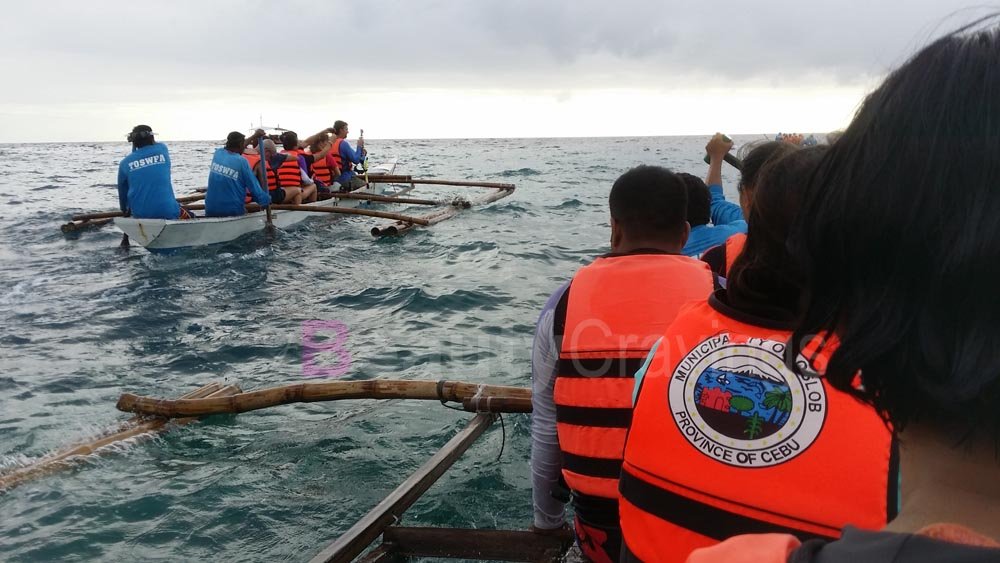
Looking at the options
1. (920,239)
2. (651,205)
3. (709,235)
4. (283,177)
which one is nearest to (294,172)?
(283,177)

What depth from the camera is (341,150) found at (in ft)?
59.7

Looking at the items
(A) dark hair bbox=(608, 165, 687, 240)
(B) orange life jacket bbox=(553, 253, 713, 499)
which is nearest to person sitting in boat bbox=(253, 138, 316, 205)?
(A) dark hair bbox=(608, 165, 687, 240)

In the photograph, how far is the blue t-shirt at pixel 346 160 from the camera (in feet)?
59.3

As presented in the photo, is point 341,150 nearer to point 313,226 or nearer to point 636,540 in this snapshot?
point 313,226

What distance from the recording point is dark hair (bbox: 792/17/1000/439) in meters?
0.65

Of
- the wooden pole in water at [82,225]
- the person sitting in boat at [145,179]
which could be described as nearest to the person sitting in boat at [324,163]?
the wooden pole in water at [82,225]

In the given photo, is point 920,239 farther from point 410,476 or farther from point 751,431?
point 410,476

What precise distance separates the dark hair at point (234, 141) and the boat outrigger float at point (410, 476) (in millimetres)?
7770

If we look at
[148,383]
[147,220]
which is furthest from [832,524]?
[147,220]

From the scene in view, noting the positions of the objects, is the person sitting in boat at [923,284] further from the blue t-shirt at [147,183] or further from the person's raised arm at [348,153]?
the person's raised arm at [348,153]

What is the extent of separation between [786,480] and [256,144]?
1500cm

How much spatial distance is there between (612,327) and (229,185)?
11547 mm

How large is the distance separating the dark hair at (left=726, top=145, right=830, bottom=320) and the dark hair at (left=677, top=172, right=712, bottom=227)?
8.33 feet

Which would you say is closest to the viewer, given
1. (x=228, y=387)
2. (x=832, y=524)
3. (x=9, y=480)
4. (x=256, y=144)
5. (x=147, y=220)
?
(x=832, y=524)
